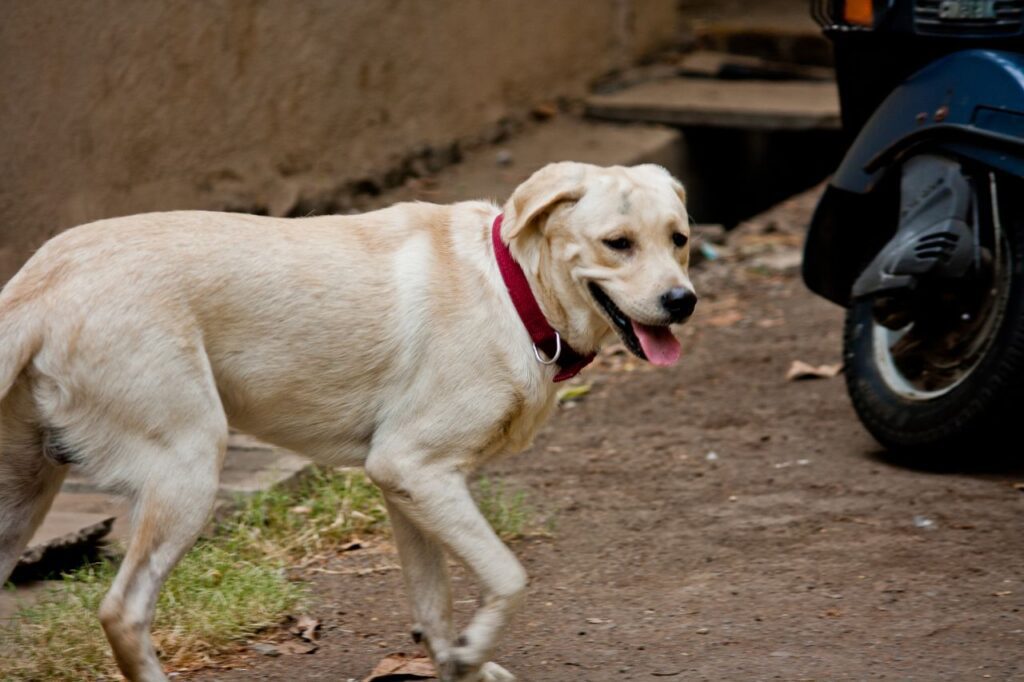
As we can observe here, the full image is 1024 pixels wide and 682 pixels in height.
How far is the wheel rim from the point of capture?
4828 mm

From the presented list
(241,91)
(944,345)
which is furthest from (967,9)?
(241,91)

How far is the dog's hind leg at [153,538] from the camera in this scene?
131 inches

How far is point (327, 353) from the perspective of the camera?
3592 mm

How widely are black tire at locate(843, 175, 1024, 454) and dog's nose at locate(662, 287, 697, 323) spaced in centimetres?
167

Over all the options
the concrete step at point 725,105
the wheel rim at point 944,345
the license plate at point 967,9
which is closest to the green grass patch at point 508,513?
the wheel rim at point 944,345

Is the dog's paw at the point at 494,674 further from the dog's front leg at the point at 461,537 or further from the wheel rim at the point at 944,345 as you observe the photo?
the wheel rim at the point at 944,345

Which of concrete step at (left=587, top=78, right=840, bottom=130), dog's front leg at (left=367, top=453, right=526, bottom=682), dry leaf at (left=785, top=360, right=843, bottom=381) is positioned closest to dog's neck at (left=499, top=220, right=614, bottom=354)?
dog's front leg at (left=367, top=453, right=526, bottom=682)

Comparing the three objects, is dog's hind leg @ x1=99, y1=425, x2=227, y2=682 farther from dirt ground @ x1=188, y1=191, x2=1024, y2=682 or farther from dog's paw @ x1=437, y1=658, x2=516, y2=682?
dog's paw @ x1=437, y1=658, x2=516, y2=682

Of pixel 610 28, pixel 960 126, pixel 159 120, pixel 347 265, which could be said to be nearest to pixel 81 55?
pixel 159 120

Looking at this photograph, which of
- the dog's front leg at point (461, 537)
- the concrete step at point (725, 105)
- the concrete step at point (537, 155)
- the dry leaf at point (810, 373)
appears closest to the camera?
the dog's front leg at point (461, 537)

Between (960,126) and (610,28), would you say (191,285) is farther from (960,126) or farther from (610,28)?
(610,28)

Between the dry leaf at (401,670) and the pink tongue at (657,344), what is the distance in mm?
1056

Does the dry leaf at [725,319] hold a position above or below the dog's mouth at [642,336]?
below

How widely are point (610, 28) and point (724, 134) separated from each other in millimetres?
1127
